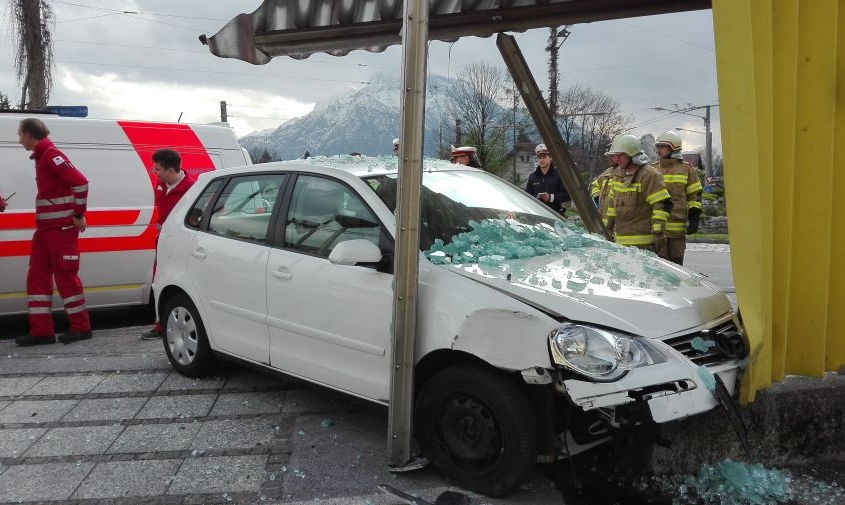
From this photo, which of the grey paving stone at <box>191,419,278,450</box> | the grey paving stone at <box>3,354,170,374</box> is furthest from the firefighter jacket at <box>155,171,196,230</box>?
the grey paving stone at <box>191,419,278,450</box>

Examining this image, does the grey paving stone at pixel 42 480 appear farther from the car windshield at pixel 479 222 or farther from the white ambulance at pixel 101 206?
the white ambulance at pixel 101 206

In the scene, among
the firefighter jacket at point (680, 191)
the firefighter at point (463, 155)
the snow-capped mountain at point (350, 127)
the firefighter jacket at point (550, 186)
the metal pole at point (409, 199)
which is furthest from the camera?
the firefighter at point (463, 155)

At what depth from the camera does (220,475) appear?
356 centimetres

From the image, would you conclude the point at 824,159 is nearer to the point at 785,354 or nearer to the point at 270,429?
the point at 785,354

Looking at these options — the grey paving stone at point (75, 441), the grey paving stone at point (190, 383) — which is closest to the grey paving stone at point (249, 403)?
the grey paving stone at point (190, 383)

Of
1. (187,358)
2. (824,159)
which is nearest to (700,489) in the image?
(824,159)

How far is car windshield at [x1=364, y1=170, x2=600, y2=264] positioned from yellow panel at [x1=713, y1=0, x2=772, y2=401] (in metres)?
1.03

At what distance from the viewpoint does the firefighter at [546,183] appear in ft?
25.0

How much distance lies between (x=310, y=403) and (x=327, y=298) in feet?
3.68

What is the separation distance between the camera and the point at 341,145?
596 cm

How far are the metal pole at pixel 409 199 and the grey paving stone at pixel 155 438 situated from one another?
4.90ft

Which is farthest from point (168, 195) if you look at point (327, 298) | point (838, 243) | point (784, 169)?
point (838, 243)

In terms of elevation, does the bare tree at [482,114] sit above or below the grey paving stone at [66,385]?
above

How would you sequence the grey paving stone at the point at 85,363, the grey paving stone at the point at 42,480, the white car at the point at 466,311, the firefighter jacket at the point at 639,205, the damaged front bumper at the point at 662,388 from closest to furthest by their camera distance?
the damaged front bumper at the point at 662,388 < the white car at the point at 466,311 < the grey paving stone at the point at 42,480 < the grey paving stone at the point at 85,363 < the firefighter jacket at the point at 639,205
